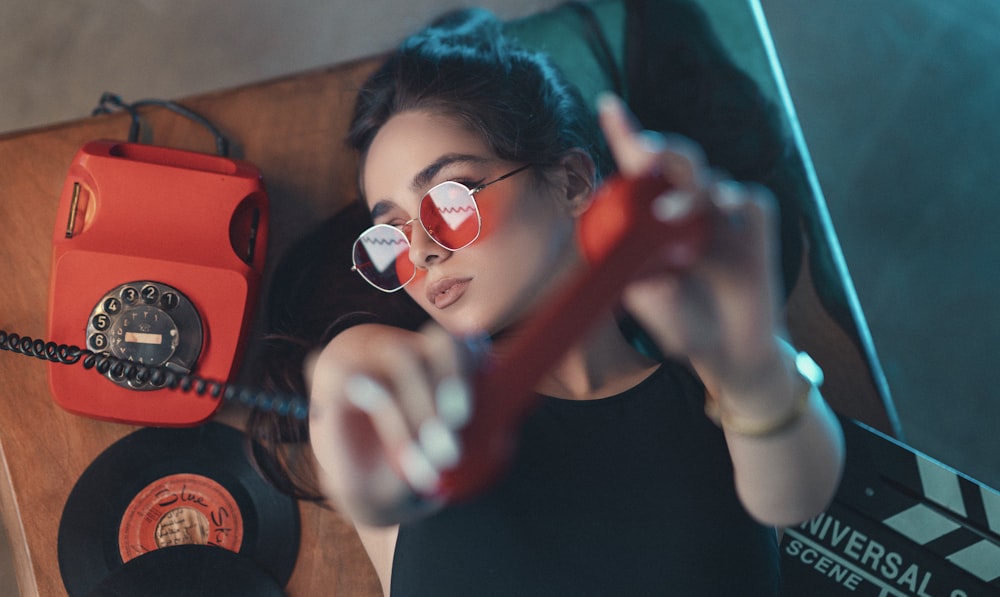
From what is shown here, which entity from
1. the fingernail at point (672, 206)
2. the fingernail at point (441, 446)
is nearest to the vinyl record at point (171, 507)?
the fingernail at point (441, 446)

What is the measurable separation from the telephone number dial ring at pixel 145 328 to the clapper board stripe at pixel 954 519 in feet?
3.93

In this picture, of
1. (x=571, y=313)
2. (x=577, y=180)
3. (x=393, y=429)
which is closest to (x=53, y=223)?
(x=577, y=180)

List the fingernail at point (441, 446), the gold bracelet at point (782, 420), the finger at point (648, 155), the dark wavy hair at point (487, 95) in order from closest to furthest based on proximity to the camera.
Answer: the fingernail at point (441, 446), the finger at point (648, 155), the gold bracelet at point (782, 420), the dark wavy hair at point (487, 95)

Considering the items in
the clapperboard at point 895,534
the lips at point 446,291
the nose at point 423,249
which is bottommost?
the clapperboard at point 895,534

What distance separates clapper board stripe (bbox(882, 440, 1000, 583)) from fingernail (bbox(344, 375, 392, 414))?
104 centimetres

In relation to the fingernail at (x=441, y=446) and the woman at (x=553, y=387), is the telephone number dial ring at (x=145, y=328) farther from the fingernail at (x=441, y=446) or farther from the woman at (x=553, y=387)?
the fingernail at (x=441, y=446)

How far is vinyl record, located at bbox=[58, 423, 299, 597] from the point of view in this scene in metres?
1.20

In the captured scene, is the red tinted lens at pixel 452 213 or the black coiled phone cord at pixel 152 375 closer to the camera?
the red tinted lens at pixel 452 213

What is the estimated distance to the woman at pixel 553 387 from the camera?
88cm

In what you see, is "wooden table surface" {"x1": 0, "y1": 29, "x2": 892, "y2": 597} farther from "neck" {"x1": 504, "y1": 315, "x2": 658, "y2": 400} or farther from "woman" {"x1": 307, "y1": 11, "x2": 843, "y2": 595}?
"neck" {"x1": 504, "y1": 315, "x2": 658, "y2": 400}

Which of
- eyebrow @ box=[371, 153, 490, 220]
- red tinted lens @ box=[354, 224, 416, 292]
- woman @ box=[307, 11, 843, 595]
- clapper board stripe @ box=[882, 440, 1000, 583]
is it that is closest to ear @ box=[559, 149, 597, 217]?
woman @ box=[307, 11, 843, 595]

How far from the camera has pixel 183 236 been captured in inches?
48.0

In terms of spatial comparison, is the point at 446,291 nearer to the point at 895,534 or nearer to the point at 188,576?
the point at 188,576

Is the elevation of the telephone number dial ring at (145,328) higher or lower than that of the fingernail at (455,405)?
lower
